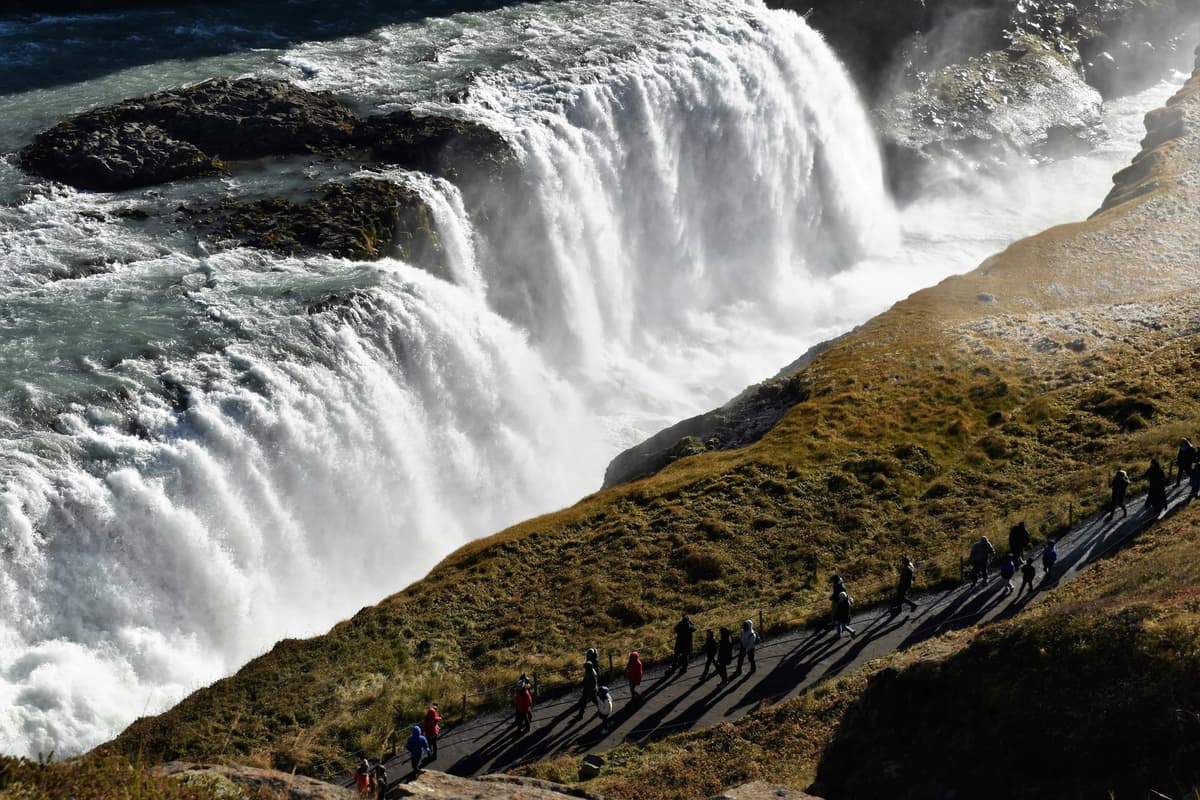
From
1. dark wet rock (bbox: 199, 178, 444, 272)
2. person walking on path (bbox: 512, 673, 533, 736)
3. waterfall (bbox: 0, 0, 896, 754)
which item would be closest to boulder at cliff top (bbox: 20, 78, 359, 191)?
waterfall (bbox: 0, 0, 896, 754)

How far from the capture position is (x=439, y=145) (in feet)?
202

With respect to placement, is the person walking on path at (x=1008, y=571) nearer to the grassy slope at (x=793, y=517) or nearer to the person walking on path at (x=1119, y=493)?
the grassy slope at (x=793, y=517)

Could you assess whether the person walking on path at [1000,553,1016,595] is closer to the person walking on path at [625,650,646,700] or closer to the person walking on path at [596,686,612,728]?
the person walking on path at [625,650,646,700]

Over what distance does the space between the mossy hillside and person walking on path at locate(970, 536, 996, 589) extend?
983 centimetres

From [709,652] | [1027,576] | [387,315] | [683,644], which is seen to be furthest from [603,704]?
[387,315]

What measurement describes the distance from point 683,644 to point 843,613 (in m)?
4.95

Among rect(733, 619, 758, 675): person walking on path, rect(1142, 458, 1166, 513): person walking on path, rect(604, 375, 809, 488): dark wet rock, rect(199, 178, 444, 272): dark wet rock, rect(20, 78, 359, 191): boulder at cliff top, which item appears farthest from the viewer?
rect(20, 78, 359, 191): boulder at cliff top

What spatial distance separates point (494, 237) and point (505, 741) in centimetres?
3609

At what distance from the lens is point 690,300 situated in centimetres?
7569

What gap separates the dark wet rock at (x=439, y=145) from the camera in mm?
61094

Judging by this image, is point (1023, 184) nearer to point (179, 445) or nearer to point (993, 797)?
point (179, 445)

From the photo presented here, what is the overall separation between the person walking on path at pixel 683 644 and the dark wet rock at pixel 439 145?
34726mm

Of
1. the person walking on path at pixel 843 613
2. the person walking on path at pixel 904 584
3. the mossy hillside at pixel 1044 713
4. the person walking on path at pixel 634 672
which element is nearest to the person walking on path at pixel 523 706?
the person walking on path at pixel 634 672

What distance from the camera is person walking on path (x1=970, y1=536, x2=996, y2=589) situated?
35375mm
